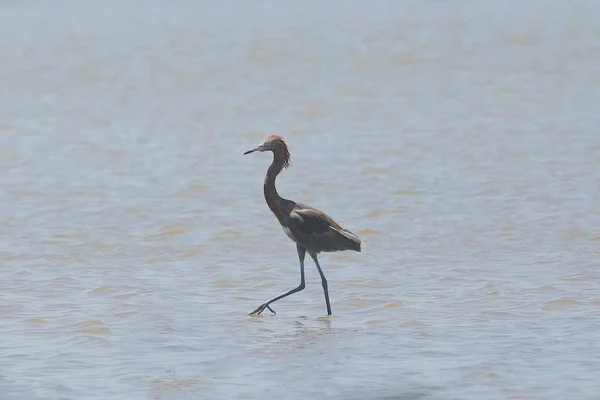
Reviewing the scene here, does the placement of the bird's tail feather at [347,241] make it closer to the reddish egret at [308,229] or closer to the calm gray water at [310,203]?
the reddish egret at [308,229]

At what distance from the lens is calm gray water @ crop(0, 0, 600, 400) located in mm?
7953

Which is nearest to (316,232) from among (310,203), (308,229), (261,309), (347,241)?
(308,229)

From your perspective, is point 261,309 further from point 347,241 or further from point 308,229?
point 347,241

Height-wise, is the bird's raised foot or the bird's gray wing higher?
the bird's gray wing

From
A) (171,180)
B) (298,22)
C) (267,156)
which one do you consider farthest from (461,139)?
(298,22)

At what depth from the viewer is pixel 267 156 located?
17156 millimetres

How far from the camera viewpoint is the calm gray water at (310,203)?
795 cm

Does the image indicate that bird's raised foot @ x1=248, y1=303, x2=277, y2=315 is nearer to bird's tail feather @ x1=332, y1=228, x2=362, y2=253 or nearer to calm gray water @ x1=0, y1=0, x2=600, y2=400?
calm gray water @ x1=0, y1=0, x2=600, y2=400

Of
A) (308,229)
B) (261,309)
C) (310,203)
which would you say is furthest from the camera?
(310,203)

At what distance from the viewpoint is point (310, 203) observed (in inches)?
546

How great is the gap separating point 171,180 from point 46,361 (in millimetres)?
7229

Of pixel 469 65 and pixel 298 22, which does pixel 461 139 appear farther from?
pixel 298 22

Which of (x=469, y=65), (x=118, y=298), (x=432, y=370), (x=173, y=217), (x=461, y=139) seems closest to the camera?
(x=432, y=370)

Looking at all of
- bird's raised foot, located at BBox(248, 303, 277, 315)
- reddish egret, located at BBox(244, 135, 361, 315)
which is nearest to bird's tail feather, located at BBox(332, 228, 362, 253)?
reddish egret, located at BBox(244, 135, 361, 315)
